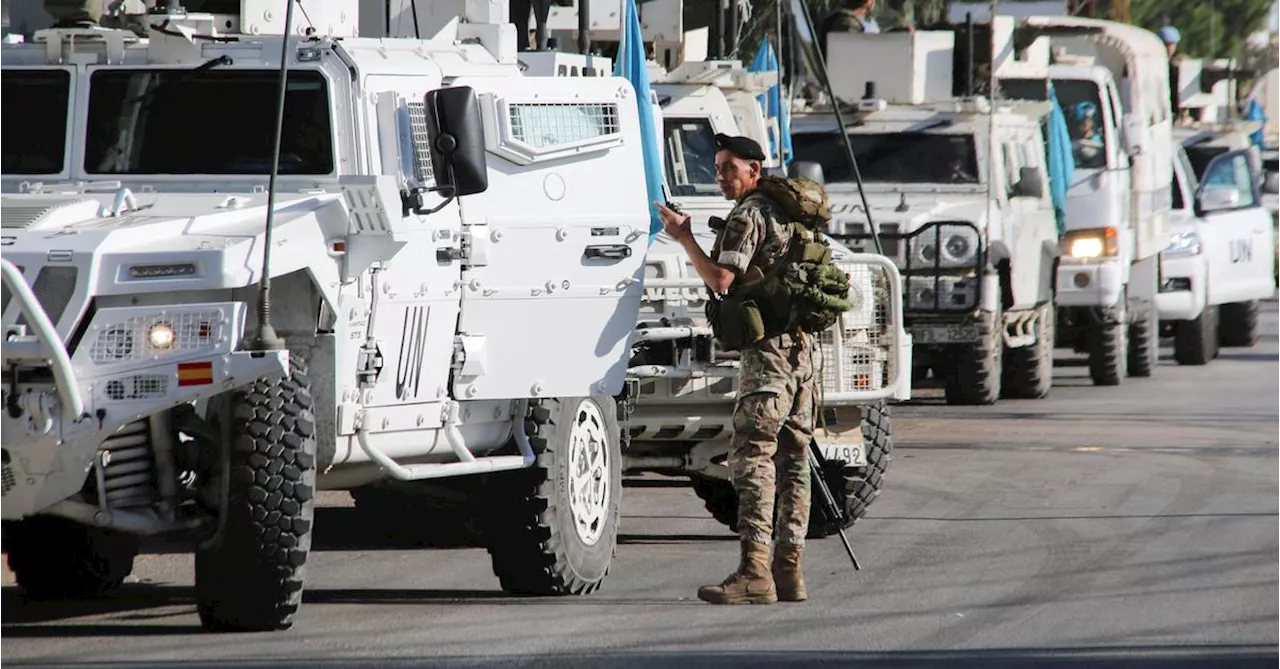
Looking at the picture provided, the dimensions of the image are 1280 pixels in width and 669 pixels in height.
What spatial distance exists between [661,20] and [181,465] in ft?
25.4

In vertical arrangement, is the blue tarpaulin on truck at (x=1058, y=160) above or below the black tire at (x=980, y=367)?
above

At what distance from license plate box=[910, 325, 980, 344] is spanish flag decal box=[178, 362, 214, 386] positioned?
36.3 feet

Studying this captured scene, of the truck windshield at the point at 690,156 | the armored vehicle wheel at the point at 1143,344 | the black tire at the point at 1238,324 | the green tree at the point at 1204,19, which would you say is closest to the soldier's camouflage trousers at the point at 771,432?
the truck windshield at the point at 690,156

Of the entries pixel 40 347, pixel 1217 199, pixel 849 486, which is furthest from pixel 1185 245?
pixel 40 347

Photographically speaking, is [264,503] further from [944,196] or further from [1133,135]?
[1133,135]

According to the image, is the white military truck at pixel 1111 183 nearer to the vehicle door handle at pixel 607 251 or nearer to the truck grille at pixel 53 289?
the vehicle door handle at pixel 607 251

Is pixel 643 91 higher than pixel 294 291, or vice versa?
pixel 643 91

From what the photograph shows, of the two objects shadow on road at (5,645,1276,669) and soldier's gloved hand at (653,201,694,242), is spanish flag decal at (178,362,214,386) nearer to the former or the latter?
shadow on road at (5,645,1276,669)

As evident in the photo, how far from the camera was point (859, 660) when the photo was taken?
8.24 m

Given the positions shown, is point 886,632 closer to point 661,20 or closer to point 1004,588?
point 1004,588

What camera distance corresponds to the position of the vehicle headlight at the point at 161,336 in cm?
796

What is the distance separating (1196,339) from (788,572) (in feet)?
52.6

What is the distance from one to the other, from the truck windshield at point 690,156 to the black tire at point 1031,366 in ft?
21.9

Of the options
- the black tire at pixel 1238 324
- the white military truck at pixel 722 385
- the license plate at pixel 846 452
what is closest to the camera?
the white military truck at pixel 722 385
